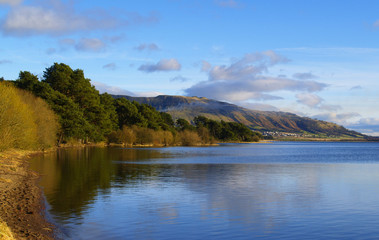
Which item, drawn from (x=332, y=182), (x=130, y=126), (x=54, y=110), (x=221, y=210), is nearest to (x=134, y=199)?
(x=221, y=210)

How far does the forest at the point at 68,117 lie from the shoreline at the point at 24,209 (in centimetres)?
2142

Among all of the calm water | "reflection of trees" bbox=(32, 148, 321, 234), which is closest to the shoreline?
the calm water

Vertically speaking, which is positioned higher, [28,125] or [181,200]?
[28,125]

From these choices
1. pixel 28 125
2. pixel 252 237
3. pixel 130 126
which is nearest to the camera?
pixel 252 237

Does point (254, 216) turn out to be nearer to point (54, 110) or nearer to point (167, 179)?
point (167, 179)

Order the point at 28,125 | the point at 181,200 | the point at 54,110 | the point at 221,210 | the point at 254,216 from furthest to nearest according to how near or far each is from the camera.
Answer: the point at 54,110 → the point at 28,125 → the point at 181,200 → the point at 221,210 → the point at 254,216

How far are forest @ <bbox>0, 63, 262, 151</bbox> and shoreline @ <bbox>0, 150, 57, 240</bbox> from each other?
843 inches

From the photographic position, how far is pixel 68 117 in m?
93.6

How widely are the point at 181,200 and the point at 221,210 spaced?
170 inches

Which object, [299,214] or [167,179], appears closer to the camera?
[299,214]

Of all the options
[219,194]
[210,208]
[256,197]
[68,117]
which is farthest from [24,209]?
[68,117]

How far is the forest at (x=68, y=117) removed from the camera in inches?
2089

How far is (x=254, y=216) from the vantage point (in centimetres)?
2208

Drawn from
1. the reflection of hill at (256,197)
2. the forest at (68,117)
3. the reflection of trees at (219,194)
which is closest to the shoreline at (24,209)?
the reflection of trees at (219,194)
